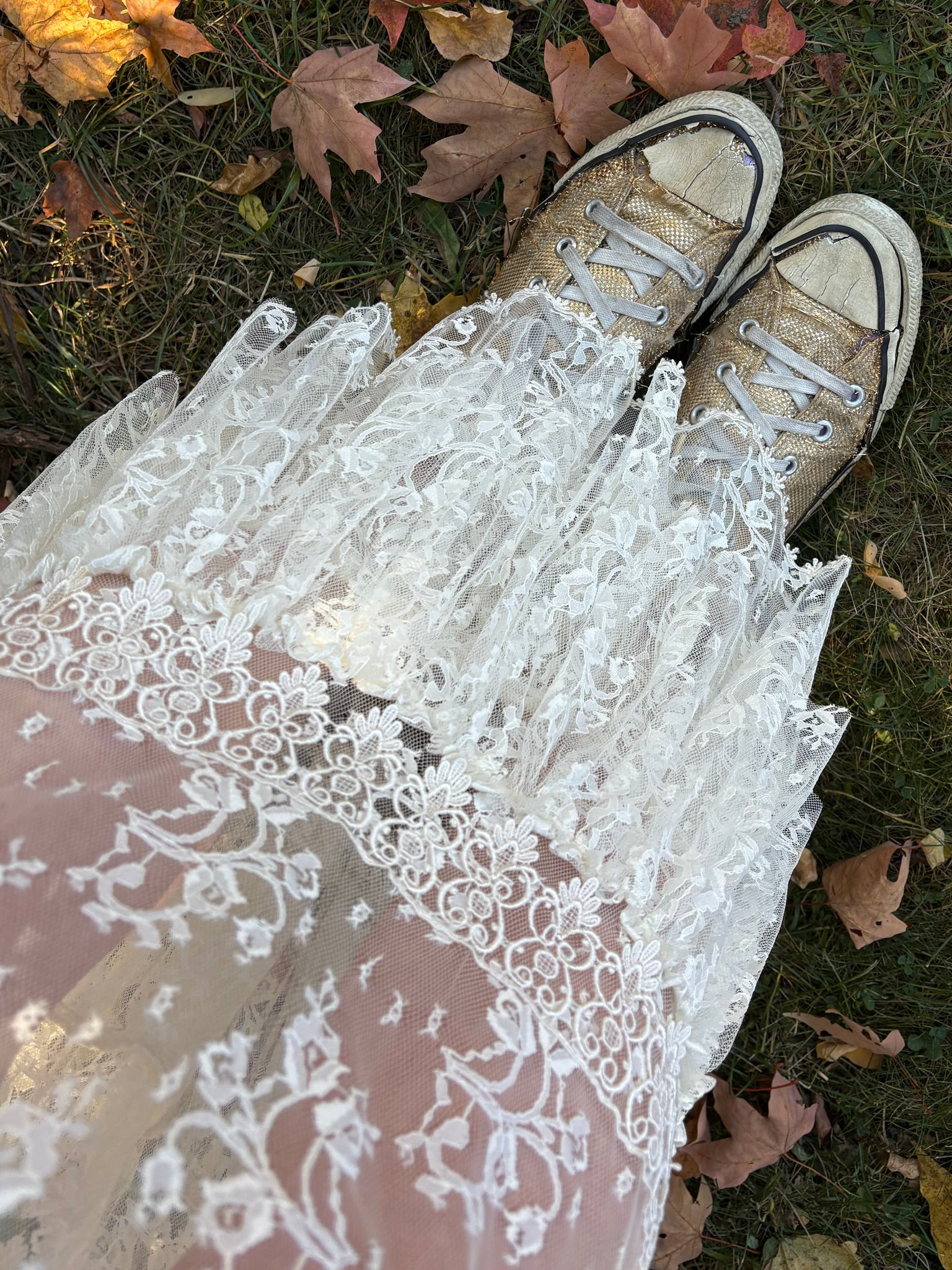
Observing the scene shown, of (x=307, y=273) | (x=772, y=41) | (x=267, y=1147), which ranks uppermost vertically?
(x=772, y=41)

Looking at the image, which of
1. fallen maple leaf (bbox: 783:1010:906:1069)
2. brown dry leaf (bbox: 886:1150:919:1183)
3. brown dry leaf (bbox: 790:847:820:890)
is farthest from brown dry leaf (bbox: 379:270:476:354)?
brown dry leaf (bbox: 886:1150:919:1183)

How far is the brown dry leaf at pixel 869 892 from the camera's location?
70.3 inches

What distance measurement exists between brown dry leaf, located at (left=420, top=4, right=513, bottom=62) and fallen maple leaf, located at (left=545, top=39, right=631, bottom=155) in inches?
3.9

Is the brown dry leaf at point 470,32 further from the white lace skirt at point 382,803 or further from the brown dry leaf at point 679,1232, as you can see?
the brown dry leaf at point 679,1232

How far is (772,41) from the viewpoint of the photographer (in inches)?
66.3

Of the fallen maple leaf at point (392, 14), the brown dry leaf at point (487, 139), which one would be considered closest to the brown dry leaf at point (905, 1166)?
the brown dry leaf at point (487, 139)

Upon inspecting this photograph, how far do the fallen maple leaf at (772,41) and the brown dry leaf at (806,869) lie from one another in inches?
60.8

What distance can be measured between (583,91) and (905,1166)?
2.28m

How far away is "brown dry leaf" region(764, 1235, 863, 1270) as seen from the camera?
5.90 feet

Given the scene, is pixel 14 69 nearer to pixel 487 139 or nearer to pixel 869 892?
pixel 487 139

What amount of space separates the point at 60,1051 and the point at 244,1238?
253 millimetres

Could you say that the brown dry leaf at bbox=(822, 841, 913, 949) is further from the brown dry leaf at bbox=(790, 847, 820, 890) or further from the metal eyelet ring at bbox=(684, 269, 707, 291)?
the metal eyelet ring at bbox=(684, 269, 707, 291)

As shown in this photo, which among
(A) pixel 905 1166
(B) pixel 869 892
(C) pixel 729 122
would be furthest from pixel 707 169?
(A) pixel 905 1166

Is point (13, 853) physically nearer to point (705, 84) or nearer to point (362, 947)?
point (362, 947)
